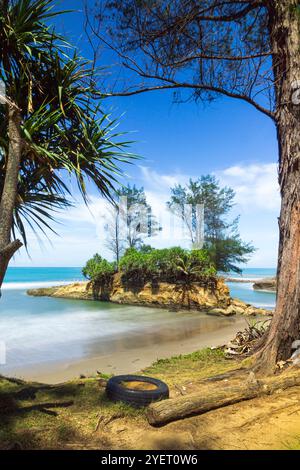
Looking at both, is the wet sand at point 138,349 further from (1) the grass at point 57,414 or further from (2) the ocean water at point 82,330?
(1) the grass at point 57,414

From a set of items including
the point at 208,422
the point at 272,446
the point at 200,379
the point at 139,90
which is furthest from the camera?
the point at 139,90

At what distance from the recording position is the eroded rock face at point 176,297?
13.9 metres

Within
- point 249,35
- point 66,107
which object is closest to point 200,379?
point 66,107

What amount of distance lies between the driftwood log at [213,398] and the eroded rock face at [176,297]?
32.7ft

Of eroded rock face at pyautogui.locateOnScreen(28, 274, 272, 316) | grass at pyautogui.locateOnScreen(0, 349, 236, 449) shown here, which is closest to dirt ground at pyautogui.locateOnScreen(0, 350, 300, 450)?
grass at pyautogui.locateOnScreen(0, 349, 236, 449)

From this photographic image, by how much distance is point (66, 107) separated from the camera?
170 inches

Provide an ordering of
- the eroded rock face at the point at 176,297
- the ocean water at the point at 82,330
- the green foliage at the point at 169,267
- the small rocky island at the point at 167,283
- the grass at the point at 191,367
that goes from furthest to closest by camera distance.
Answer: the green foliage at the point at 169,267 < the small rocky island at the point at 167,283 < the eroded rock face at the point at 176,297 < the ocean water at the point at 82,330 < the grass at the point at 191,367

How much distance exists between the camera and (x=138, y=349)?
7328mm

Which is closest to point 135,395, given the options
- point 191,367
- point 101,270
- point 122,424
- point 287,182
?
point 122,424

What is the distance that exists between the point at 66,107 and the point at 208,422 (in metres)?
3.86

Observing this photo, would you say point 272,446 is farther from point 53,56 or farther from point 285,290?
point 53,56

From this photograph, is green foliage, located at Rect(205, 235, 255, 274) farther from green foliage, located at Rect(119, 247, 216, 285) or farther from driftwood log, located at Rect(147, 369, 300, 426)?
driftwood log, located at Rect(147, 369, 300, 426)

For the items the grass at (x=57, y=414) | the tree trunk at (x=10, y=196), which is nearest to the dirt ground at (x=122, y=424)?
the grass at (x=57, y=414)

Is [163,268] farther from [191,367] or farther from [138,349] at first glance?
[191,367]
